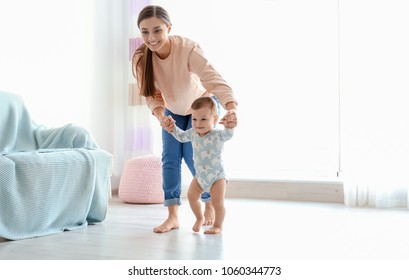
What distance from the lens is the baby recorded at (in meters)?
2.26

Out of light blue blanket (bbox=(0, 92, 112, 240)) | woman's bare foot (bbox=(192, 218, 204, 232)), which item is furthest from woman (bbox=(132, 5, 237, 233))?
light blue blanket (bbox=(0, 92, 112, 240))

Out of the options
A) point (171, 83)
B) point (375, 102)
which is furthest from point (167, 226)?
point (375, 102)

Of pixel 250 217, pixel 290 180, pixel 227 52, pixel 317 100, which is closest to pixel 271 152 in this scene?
pixel 290 180

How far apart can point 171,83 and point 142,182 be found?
1357 mm

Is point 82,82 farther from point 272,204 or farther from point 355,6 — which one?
point 355,6

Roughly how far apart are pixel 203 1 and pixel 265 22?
52 centimetres

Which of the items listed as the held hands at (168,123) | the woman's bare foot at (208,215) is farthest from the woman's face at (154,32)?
the woman's bare foot at (208,215)

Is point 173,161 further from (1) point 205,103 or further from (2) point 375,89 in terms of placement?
(2) point 375,89

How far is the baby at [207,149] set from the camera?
2.26 m

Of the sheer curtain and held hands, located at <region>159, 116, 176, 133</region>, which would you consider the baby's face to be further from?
the sheer curtain

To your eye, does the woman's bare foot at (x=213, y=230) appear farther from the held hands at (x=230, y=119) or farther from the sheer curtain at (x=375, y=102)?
the sheer curtain at (x=375, y=102)

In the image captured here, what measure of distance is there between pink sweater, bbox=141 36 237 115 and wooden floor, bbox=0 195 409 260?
61 cm

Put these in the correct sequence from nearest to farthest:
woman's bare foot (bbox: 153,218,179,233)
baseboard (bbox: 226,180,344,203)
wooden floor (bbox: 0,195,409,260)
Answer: wooden floor (bbox: 0,195,409,260) < woman's bare foot (bbox: 153,218,179,233) < baseboard (bbox: 226,180,344,203)

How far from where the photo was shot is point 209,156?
2.30m
